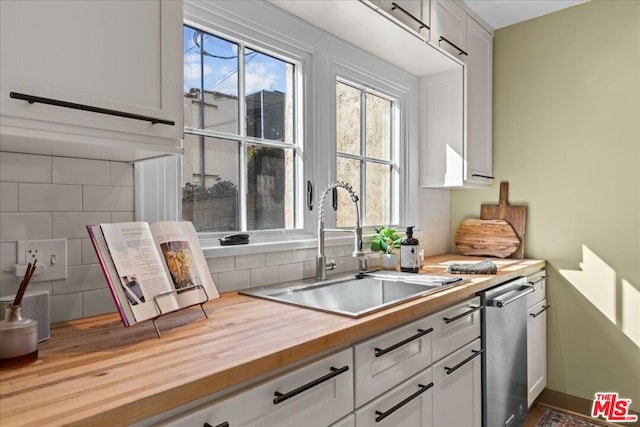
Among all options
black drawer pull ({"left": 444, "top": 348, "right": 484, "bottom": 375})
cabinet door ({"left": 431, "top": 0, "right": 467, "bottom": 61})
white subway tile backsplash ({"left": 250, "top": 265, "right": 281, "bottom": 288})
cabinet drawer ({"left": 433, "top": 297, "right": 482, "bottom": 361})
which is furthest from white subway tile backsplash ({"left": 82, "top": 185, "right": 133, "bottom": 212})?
cabinet door ({"left": 431, "top": 0, "right": 467, "bottom": 61})

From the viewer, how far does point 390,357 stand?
1404 mm

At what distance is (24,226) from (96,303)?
314 mm

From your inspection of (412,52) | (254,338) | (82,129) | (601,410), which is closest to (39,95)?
(82,129)

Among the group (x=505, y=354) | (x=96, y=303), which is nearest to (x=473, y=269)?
(x=505, y=354)

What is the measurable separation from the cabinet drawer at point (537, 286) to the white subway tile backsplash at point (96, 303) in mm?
2258

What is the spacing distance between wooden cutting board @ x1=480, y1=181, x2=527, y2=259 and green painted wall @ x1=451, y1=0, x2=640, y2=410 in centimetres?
5

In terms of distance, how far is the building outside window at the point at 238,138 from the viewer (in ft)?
5.60

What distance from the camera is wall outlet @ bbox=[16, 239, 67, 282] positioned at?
1175 mm

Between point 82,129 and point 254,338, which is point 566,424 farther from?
point 82,129

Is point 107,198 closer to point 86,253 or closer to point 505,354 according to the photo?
point 86,253

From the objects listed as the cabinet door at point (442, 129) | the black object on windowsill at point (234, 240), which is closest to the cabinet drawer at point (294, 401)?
the black object on windowsill at point (234, 240)

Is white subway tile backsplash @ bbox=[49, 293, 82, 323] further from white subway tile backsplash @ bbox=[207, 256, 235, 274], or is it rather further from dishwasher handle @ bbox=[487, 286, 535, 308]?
dishwasher handle @ bbox=[487, 286, 535, 308]

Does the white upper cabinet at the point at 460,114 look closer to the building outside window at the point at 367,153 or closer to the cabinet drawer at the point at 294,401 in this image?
the building outside window at the point at 367,153

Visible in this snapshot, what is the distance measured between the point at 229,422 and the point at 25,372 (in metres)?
0.43
